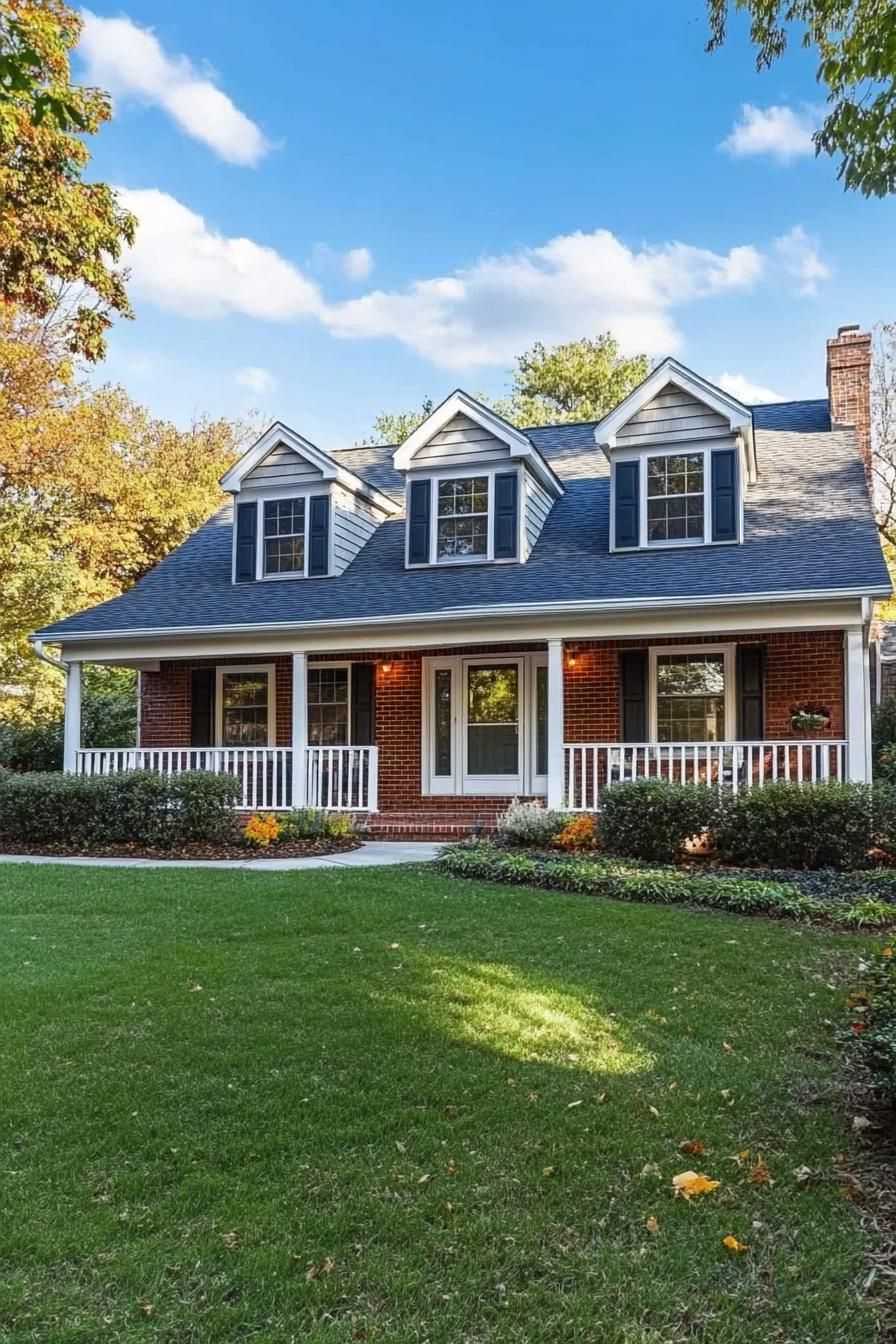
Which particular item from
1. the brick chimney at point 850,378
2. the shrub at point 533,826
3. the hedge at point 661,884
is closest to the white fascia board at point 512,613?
the shrub at point 533,826

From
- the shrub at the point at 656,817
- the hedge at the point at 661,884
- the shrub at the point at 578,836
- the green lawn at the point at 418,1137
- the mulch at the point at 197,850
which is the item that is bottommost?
the mulch at the point at 197,850

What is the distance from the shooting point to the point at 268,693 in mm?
14094

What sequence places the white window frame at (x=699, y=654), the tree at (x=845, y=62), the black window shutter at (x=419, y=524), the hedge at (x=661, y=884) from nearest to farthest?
the tree at (x=845, y=62)
the hedge at (x=661, y=884)
the white window frame at (x=699, y=654)
the black window shutter at (x=419, y=524)

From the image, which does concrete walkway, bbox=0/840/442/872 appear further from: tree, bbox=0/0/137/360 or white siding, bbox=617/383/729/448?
tree, bbox=0/0/137/360

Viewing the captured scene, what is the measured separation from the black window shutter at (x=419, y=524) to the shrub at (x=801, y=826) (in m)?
6.17

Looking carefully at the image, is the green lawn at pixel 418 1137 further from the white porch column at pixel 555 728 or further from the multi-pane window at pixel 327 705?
the multi-pane window at pixel 327 705

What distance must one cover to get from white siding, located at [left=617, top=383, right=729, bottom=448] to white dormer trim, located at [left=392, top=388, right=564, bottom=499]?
132 centimetres

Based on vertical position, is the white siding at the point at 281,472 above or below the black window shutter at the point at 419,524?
Result: above

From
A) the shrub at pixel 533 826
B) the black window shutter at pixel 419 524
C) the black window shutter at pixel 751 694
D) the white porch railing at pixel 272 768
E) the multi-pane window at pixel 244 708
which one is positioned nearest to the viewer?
the shrub at pixel 533 826

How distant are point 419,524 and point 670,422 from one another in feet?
12.5

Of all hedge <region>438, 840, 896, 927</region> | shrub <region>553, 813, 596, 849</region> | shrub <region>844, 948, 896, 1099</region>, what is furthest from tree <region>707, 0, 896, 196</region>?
shrub <region>553, 813, 596, 849</region>

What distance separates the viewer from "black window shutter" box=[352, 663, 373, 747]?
43.9 feet

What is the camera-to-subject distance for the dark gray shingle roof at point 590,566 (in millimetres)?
10953

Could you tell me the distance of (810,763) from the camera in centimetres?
1105
